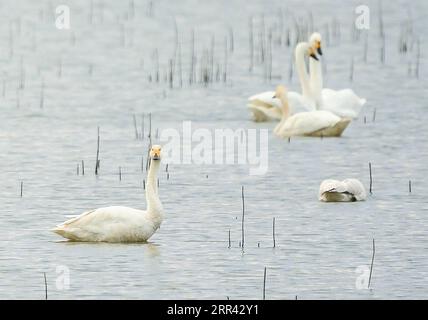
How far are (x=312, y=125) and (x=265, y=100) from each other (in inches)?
59.7

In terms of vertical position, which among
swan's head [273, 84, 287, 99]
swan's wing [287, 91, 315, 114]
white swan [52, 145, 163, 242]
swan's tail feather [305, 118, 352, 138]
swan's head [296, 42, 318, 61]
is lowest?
white swan [52, 145, 163, 242]

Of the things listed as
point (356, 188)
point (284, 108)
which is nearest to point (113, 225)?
point (356, 188)

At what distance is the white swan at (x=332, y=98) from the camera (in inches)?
920

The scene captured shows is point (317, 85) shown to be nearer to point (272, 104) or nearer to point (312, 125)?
point (272, 104)

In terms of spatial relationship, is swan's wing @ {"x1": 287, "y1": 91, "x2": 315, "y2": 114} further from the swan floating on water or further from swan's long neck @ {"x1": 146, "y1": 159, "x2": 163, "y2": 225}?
swan's long neck @ {"x1": 146, "y1": 159, "x2": 163, "y2": 225}

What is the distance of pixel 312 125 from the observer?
21.8 metres

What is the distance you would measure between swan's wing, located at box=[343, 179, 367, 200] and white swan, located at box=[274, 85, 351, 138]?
15.2 ft

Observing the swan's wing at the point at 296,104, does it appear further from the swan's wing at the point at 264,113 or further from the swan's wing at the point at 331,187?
the swan's wing at the point at 331,187

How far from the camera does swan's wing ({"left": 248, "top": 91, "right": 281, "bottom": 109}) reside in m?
23.1

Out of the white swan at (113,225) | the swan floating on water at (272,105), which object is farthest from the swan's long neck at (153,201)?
the swan floating on water at (272,105)

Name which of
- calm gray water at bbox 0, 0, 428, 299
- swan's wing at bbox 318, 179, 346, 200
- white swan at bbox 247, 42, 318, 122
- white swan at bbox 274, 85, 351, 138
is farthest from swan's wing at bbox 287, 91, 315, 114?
swan's wing at bbox 318, 179, 346, 200

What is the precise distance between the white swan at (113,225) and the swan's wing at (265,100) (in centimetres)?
832

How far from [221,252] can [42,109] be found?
975cm

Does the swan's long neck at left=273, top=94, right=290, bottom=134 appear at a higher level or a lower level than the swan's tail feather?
higher
